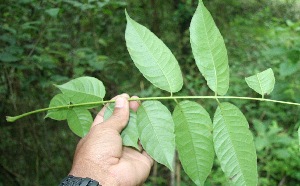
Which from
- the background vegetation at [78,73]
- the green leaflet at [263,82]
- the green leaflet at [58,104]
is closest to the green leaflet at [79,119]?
the green leaflet at [58,104]

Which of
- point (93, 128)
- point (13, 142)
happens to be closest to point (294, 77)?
point (13, 142)

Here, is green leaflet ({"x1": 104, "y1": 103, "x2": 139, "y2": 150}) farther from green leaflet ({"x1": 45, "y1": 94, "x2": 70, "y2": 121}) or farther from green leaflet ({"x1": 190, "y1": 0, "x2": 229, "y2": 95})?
green leaflet ({"x1": 190, "y1": 0, "x2": 229, "y2": 95})

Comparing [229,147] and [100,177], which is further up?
[229,147]

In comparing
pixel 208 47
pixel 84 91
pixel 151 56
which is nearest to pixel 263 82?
pixel 208 47

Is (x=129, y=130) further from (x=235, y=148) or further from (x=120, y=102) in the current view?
(x=235, y=148)

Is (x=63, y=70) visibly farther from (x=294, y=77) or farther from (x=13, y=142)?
(x=294, y=77)

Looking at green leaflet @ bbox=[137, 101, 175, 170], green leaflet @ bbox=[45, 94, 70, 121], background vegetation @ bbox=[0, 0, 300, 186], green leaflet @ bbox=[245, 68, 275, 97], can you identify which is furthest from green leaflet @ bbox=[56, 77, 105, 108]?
background vegetation @ bbox=[0, 0, 300, 186]

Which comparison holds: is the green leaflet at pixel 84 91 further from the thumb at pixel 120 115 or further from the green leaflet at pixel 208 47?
the green leaflet at pixel 208 47
